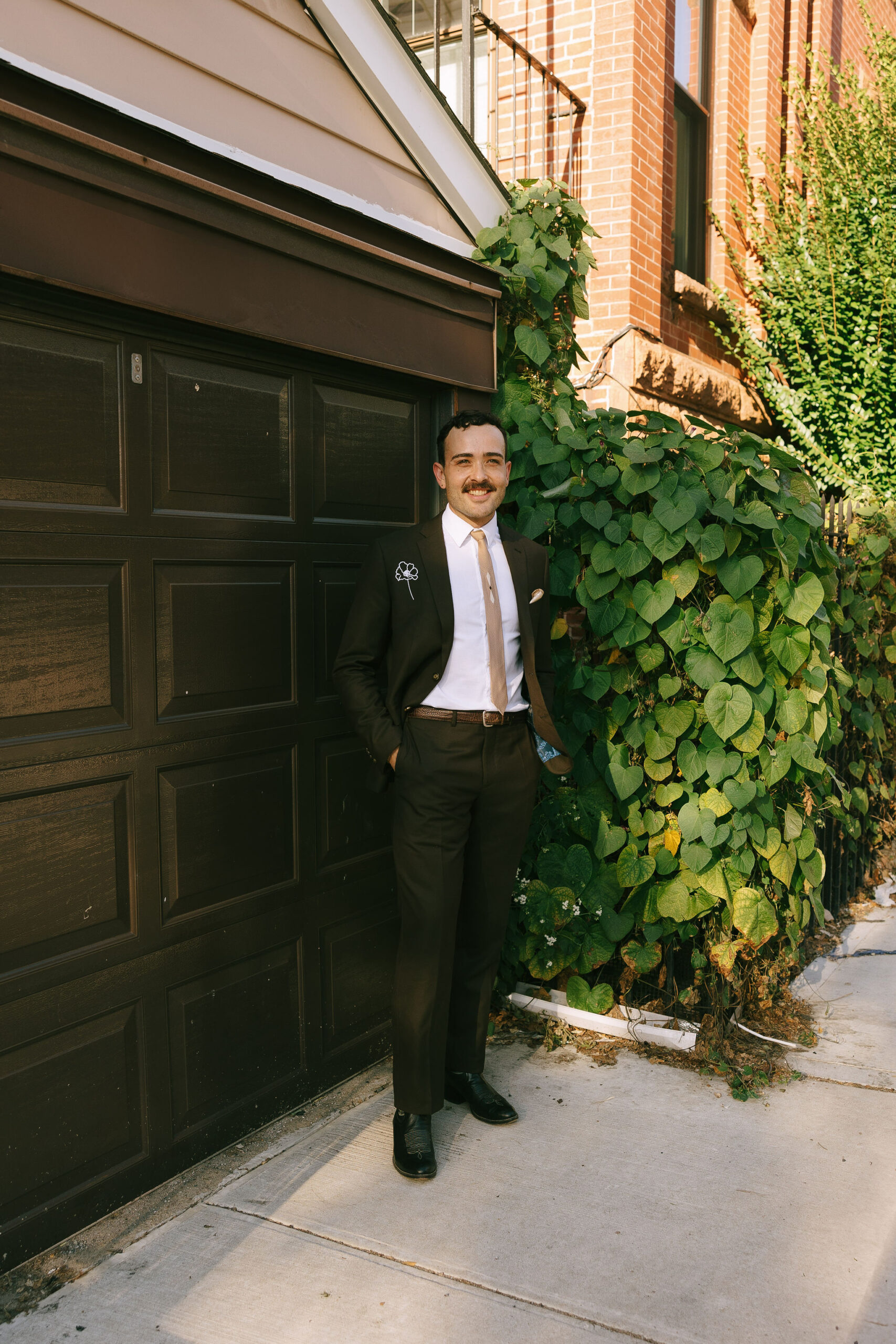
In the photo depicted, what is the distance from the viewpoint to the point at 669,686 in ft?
12.9

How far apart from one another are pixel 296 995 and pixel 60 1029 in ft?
3.14

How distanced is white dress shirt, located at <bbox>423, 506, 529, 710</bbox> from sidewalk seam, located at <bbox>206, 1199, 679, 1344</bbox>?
149 cm

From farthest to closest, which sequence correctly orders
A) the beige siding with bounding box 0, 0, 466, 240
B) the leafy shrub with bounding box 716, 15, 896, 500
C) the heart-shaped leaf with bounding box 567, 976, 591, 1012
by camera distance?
the leafy shrub with bounding box 716, 15, 896, 500 < the heart-shaped leaf with bounding box 567, 976, 591, 1012 < the beige siding with bounding box 0, 0, 466, 240

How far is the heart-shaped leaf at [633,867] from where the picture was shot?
13.3ft

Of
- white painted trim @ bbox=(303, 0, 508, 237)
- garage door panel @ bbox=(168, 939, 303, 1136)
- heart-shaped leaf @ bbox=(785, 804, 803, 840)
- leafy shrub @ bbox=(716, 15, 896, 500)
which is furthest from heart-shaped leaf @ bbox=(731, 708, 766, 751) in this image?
leafy shrub @ bbox=(716, 15, 896, 500)

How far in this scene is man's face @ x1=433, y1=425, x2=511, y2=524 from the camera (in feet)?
10.8

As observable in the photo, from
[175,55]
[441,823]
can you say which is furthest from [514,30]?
[441,823]

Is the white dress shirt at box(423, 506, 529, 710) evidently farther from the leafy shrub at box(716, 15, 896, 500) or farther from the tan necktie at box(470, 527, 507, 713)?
the leafy shrub at box(716, 15, 896, 500)

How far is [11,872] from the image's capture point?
2691 millimetres

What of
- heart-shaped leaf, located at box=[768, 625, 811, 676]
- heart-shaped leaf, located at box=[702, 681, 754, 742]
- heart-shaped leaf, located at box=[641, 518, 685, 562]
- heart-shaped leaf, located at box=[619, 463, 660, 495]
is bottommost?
heart-shaped leaf, located at box=[702, 681, 754, 742]

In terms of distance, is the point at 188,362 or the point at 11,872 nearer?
the point at 11,872

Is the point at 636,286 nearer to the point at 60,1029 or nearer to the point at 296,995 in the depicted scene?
the point at 296,995

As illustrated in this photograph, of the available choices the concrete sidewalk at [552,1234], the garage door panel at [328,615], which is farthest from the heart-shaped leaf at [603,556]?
the concrete sidewalk at [552,1234]

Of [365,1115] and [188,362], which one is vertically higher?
[188,362]
